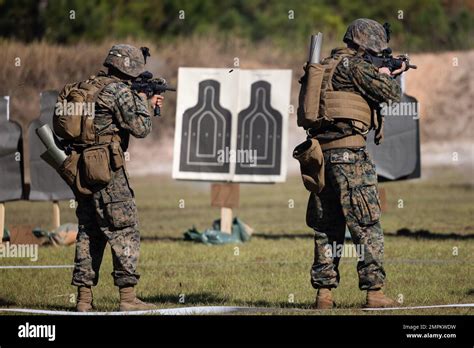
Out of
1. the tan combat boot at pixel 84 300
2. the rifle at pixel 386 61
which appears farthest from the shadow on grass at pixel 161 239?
the rifle at pixel 386 61

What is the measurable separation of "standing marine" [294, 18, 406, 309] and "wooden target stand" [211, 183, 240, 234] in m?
7.10

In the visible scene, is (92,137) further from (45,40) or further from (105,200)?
(45,40)

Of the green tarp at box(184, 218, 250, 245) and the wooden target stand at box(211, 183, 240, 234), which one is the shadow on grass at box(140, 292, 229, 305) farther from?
the wooden target stand at box(211, 183, 240, 234)

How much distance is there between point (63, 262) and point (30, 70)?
15.4 meters

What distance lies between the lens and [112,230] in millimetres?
11719

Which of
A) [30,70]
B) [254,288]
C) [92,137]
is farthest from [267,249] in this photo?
[30,70]

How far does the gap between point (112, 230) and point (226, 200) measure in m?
7.23

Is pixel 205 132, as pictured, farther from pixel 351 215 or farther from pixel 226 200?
pixel 351 215

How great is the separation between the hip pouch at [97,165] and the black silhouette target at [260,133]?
799 centimetres

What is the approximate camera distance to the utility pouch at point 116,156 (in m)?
11.6

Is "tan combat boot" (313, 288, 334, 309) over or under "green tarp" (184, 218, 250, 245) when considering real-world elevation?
under

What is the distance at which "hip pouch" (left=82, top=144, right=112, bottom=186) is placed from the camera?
11.5 m

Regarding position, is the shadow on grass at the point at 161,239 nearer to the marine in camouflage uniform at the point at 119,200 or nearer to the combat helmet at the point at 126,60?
the marine in camouflage uniform at the point at 119,200

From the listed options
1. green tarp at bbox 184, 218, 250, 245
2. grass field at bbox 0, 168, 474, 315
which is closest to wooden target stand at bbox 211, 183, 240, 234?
green tarp at bbox 184, 218, 250, 245
